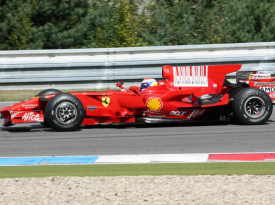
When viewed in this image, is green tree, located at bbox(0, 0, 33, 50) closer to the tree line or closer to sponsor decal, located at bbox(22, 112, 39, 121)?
the tree line

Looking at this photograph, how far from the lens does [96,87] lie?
1170cm

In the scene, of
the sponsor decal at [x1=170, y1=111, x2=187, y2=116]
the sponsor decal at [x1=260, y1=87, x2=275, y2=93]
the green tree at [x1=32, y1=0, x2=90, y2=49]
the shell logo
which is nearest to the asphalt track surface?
the sponsor decal at [x1=170, y1=111, x2=187, y2=116]

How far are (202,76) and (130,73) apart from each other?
12.8 ft

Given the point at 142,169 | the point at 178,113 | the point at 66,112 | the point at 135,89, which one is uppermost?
the point at 135,89

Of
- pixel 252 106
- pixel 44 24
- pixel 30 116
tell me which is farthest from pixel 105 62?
pixel 252 106

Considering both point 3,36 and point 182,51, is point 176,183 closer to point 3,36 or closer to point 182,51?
point 182,51

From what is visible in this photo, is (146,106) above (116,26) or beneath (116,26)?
beneath

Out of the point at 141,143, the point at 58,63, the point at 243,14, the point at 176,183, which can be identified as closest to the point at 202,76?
the point at 141,143

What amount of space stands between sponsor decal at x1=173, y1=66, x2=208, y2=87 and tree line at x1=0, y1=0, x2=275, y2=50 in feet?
19.2

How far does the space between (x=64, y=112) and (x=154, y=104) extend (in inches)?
57.9

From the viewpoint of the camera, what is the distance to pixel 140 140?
687cm

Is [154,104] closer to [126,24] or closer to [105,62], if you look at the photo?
[105,62]

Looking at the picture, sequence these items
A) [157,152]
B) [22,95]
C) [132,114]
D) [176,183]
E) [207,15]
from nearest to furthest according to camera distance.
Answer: [176,183] < [157,152] < [132,114] < [22,95] < [207,15]

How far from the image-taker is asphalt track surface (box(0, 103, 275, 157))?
6.24m
